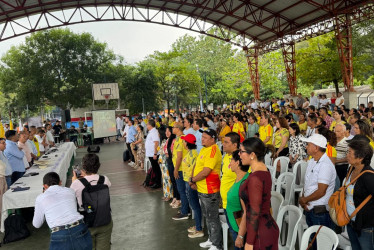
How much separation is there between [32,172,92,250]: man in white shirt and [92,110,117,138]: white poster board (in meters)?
13.9

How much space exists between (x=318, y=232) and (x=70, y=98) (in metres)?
25.4

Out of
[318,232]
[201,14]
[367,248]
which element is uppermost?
[201,14]

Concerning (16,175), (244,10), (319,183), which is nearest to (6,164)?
(16,175)

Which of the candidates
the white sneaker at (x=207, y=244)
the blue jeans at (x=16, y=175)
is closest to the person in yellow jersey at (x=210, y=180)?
the white sneaker at (x=207, y=244)

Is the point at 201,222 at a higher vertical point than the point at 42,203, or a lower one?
lower

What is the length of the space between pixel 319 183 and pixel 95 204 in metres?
2.16

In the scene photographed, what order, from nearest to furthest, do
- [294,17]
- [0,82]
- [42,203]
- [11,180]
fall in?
[42,203] → [11,180] → [294,17] → [0,82]

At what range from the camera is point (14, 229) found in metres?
4.89

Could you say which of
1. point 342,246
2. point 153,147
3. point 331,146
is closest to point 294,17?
point 153,147

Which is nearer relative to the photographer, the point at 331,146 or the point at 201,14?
the point at 331,146

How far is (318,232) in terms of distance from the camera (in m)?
2.53

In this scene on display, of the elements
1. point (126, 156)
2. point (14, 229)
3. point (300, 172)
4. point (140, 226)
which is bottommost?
point (140, 226)

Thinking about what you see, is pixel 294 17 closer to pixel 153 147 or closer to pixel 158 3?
pixel 158 3

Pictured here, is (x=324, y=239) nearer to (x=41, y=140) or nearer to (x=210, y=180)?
(x=210, y=180)
